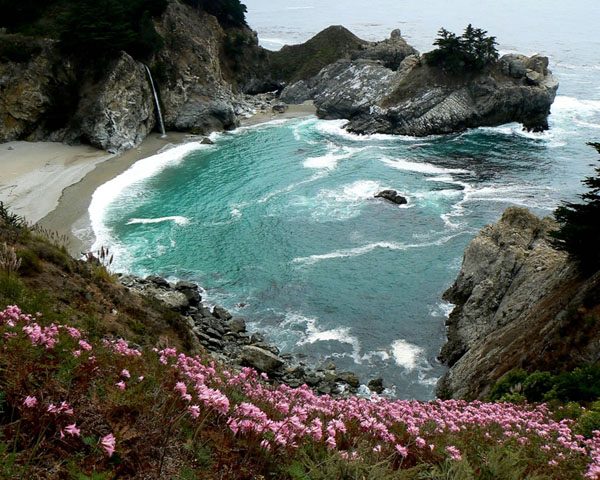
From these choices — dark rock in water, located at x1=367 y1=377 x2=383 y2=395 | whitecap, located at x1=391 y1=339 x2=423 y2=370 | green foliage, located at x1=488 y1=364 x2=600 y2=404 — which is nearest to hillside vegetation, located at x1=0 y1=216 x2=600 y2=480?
green foliage, located at x1=488 y1=364 x2=600 y2=404

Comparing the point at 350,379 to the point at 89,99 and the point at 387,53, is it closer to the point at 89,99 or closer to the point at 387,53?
the point at 89,99

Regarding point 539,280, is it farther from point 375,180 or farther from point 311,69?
point 311,69

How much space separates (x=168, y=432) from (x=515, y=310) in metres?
19.0

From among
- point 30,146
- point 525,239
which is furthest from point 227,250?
point 30,146

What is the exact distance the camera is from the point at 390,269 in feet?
103

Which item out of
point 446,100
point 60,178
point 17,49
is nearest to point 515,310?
point 60,178

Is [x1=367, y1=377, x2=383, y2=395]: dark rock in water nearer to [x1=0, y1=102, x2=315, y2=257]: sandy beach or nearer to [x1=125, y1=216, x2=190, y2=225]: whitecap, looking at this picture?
[x1=0, y1=102, x2=315, y2=257]: sandy beach

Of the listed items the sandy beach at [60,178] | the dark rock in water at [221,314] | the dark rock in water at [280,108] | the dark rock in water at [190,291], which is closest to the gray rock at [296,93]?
the dark rock in water at [280,108]

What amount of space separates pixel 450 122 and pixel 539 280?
48.0 meters

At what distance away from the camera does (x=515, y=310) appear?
68.1ft

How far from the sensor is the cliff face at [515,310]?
1509cm

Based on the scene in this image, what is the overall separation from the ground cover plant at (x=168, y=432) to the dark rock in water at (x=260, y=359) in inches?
573

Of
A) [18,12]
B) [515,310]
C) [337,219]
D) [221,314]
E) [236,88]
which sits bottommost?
[221,314]

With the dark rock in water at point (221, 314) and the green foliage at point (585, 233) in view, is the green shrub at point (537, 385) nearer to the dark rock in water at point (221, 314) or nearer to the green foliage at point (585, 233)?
the green foliage at point (585, 233)
